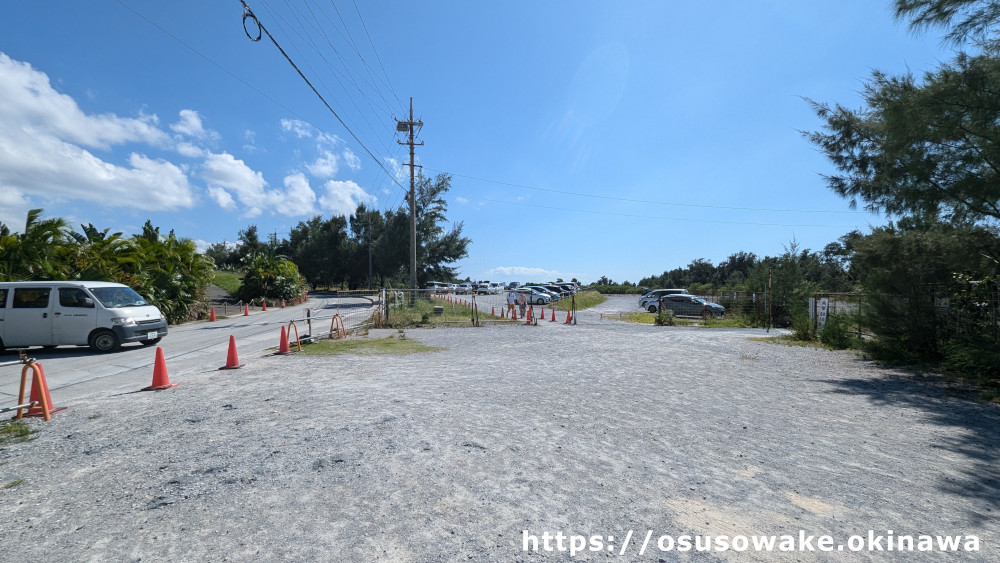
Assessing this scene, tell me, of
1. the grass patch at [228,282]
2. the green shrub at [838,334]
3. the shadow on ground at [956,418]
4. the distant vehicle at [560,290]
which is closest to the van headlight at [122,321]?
the shadow on ground at [956,418]

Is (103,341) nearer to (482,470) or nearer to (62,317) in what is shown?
(62,317)

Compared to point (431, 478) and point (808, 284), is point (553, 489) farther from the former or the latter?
point (808, 284)

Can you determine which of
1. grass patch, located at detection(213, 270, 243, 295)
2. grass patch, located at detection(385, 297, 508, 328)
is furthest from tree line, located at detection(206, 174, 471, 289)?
grass patch, located at detection(385, 297, 508, 328)

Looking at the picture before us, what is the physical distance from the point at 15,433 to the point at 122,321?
321 inches

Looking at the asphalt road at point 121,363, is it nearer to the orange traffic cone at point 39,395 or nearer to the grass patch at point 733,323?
the orange traffic cone at point 39,395

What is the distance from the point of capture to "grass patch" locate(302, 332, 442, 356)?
12.3 m

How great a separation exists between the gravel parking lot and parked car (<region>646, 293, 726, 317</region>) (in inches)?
783

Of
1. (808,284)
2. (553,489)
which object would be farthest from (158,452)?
(808,284)

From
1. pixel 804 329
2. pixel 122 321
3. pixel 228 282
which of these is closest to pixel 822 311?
pixel 804 329

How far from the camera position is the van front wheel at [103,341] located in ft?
39.9

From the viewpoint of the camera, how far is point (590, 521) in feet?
11.2

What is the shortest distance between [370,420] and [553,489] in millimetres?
2824

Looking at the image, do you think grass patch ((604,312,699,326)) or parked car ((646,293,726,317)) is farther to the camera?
parked car ((646,293,726,317))

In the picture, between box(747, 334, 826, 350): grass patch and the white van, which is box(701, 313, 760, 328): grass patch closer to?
box(747, 334, 826, 350): grass patch
